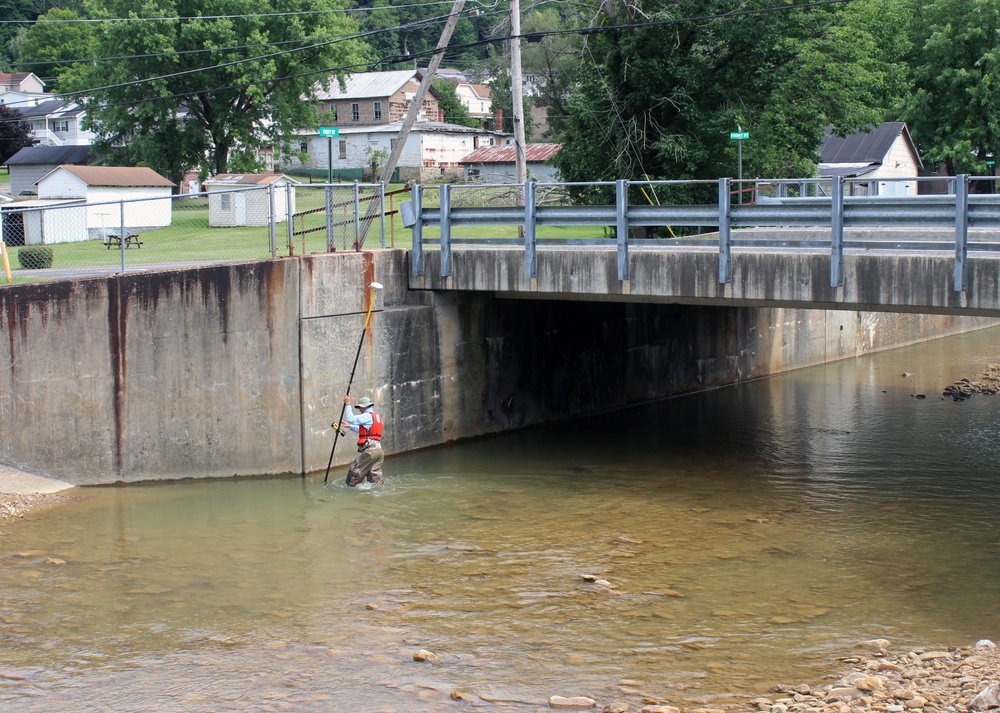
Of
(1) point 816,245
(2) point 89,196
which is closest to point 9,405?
(1) point 816,245

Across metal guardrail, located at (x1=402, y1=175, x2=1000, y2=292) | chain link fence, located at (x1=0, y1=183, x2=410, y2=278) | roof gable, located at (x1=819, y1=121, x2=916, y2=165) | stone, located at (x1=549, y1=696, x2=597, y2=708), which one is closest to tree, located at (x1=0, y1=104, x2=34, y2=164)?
chain link fence, located at (x1=0, y1=183, x2=410, y2=278)

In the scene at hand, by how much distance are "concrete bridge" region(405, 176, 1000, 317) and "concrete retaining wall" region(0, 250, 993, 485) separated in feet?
4.27

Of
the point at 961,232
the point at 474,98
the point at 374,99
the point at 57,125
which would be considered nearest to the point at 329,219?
the point at 961,232

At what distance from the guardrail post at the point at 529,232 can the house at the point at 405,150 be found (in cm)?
5106

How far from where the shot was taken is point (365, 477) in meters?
17.1

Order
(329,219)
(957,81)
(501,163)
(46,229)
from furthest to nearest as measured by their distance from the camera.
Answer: (501,163)
(957,81)
(46,229)
(329,219)

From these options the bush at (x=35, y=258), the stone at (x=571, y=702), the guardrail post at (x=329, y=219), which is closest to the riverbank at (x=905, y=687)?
the stone at (x=571, y=702)

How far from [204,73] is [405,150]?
2065 cm

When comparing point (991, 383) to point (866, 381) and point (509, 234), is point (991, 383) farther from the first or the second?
point (509, 234)

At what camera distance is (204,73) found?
51156mm

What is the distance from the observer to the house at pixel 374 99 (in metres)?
75.4

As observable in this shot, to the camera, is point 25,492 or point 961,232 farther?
point 25,492

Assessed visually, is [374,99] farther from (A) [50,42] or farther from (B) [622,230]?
(B) [622,230]

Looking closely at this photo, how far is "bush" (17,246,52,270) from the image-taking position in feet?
70.6
